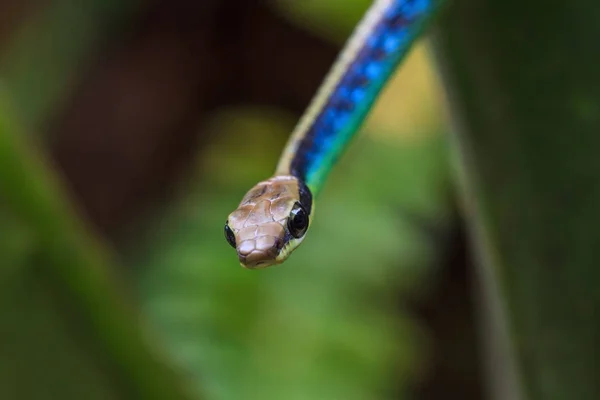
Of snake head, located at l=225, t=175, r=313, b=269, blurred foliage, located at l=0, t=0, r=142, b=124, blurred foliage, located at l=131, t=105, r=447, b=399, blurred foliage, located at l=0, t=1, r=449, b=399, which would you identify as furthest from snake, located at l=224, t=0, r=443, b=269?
blurred foliage, located at l=0, t=0, r=142, b=124

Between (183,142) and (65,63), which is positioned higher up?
(183,142)

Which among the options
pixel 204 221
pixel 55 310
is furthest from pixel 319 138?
pixel 204 221

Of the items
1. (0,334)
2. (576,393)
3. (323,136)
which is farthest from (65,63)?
(576,393)

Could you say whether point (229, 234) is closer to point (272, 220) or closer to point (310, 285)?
point (272, 220)

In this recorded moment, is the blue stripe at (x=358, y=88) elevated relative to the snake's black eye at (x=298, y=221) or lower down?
elevated

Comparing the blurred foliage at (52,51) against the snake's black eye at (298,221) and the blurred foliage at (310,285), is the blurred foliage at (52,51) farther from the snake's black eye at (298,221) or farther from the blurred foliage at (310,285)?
the snake's black eye at (298,221)

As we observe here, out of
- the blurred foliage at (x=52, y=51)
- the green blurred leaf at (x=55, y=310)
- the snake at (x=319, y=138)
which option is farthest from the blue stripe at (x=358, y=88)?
the blurred foliage at (x=52, y=51)

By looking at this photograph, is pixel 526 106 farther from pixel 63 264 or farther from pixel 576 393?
pixel 63 264
